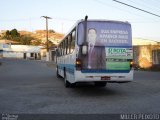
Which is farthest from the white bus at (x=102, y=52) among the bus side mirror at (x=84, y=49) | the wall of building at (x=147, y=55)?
the wall of building at (x=147, y=55)

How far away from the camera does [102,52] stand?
1257 centimetres

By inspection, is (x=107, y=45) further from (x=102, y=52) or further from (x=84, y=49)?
(x=84, y=49)

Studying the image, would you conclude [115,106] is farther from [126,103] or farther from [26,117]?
[26,117]

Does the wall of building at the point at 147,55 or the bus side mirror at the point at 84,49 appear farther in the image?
the wall of building at the point at 147,55

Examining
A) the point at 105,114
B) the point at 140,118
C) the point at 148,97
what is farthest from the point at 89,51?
the point at 140,118

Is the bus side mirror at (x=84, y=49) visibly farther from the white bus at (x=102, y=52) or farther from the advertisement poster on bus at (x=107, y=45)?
the advertisement poster on bus at (x=107, y=45)

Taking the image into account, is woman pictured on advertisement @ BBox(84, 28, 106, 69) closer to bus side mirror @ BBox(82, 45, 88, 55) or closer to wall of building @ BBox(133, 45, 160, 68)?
bus side mirror @ BBox(82, 45, 88, 55)

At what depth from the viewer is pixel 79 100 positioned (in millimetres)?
11703

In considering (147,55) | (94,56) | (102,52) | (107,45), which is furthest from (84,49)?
(147,55)

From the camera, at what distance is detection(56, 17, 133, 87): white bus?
12.5m

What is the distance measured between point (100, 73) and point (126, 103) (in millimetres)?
2035

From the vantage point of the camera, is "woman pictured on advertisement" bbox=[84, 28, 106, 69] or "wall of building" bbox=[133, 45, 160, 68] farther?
"wall of building" bbox=[133, 45, 160, 68]

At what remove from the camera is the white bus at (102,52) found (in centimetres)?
1247

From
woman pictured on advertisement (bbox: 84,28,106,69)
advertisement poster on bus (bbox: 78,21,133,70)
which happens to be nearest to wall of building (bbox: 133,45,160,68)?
advertisement poster on bus (bbox: 78,21,133,70)
